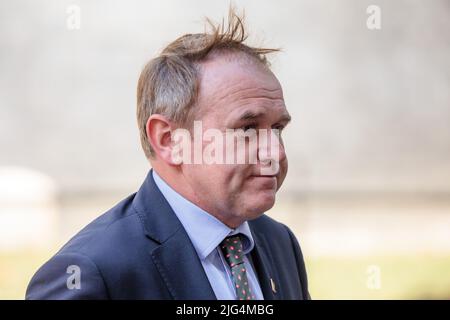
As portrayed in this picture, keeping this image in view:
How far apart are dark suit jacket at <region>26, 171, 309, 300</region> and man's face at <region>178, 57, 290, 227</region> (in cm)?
12

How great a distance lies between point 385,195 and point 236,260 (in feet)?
12.9

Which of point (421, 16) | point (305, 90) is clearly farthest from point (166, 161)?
point (421, 16)

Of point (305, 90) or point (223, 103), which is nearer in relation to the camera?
point (223, 103)

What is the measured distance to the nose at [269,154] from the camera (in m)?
1.66

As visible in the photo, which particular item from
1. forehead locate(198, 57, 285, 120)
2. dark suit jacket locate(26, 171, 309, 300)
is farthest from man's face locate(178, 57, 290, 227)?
dark suit jacket locate(26, 171, 309, 300)

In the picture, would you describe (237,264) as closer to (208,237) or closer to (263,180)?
(208,237)

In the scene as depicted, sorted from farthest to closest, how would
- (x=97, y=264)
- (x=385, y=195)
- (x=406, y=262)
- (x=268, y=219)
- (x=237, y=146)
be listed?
1. (x=385, y=195)
2. (x=406, y=262)
3. (x=268, y=219)
4. (x=237, y=146)
5. (x=97, y=264)

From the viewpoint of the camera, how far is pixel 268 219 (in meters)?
2.05

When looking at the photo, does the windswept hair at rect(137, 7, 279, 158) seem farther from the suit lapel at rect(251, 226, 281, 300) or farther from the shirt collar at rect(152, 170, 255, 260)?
the suit lapel at rect(251, 226, 281, 300)

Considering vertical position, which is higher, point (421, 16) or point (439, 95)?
point (421, 16)

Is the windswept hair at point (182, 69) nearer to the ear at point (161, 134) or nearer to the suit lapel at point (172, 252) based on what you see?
the ear at point (161, 134)

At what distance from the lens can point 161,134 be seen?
175 centimetres
